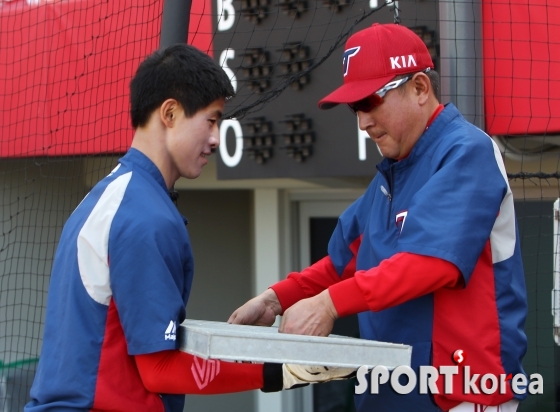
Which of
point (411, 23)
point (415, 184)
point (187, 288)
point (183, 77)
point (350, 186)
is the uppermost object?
point (411, 23)

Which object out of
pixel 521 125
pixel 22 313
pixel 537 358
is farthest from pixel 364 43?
pixel 22 313

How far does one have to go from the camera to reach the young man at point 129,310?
5.86 feet

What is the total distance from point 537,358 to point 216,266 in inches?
135

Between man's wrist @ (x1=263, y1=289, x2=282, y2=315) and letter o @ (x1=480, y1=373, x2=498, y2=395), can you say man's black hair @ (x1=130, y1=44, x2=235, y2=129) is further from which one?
letter o @ (x1=480, y1=373, x2=498, y2=395)

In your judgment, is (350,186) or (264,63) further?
(350,186)

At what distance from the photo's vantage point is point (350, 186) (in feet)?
18.2

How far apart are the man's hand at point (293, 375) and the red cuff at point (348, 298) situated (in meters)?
0.15

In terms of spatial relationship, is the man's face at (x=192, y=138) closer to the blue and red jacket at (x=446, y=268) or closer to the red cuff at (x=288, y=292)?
the blue and red jacket at (x=446, y=268)

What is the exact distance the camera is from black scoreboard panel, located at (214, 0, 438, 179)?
423 centimetres

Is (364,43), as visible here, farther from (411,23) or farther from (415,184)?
(411,23)

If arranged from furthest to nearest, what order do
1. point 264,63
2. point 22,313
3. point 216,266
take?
1. point 216,266
2. point 22,313
3. point 264,63

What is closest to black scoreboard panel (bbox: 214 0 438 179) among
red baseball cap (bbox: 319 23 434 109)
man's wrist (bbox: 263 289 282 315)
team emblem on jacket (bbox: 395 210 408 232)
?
man's wrist (bbox: 263 289 282 315)

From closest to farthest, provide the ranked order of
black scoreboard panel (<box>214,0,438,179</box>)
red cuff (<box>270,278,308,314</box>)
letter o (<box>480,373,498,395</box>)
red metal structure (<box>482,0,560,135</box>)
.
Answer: letter o (<box>480,373,498,395</box>) < red cuff (<box>270,278,308,314</box>) < red metal structure (<box>482,0,560,135</box>) < black scoreboard panel (<box>214,0,438,179</box>)

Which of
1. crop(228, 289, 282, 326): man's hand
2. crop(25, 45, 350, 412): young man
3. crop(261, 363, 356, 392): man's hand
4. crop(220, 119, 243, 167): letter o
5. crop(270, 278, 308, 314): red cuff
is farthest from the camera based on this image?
crop(220, 119, 243, 167): letter o
